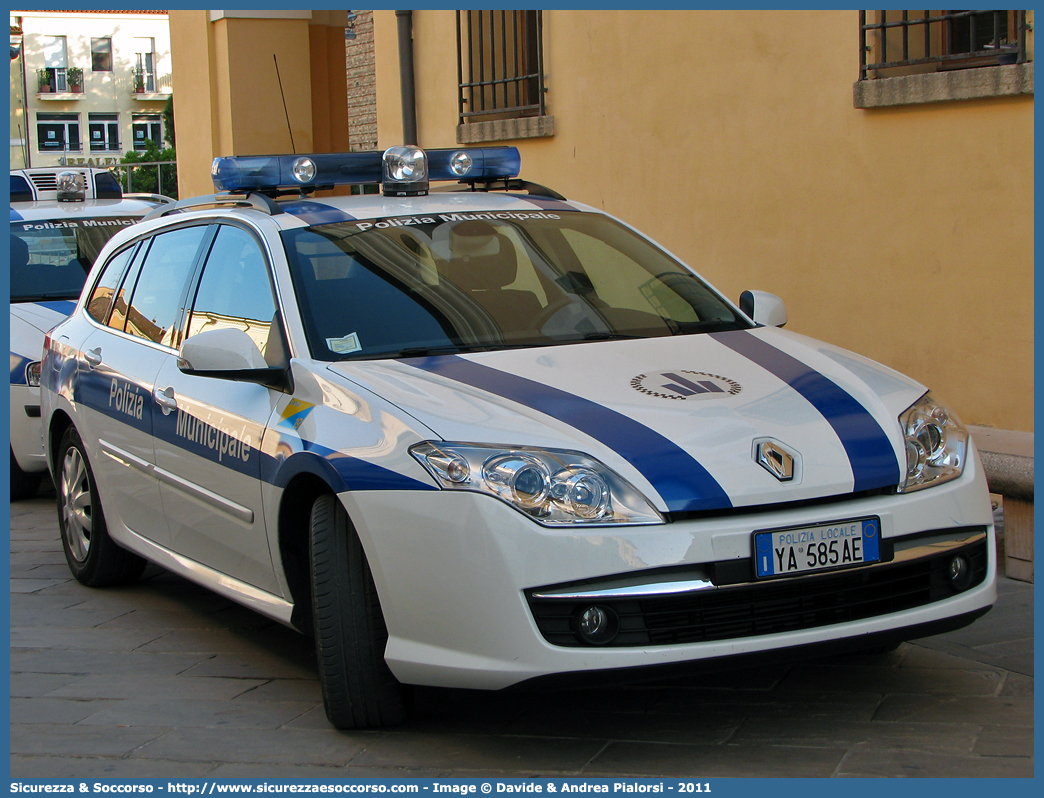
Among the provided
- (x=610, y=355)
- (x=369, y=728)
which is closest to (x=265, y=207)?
(x=610, y=355)

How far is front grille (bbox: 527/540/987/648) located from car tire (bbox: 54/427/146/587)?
2.85 metres

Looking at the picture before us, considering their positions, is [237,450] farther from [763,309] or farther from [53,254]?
[53,254]

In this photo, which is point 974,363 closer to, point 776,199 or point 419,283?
point 776,199

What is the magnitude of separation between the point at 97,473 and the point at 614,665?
9.55 feet

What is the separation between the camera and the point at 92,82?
65.9 meters

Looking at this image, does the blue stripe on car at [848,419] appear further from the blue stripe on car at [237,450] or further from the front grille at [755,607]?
the blue stripe on car at [237,450]

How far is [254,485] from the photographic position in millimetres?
4133

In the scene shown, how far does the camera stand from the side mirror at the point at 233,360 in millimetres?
4078

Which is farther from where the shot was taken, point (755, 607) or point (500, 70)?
point (500, 70)

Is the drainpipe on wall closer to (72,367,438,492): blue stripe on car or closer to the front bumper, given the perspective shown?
(72,367,438,492): blue stripe on car

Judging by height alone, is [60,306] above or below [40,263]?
below

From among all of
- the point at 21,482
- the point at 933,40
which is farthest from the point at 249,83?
the point at 933,40

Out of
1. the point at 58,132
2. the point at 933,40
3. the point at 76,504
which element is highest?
the point at 58,132

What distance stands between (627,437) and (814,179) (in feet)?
16.6
